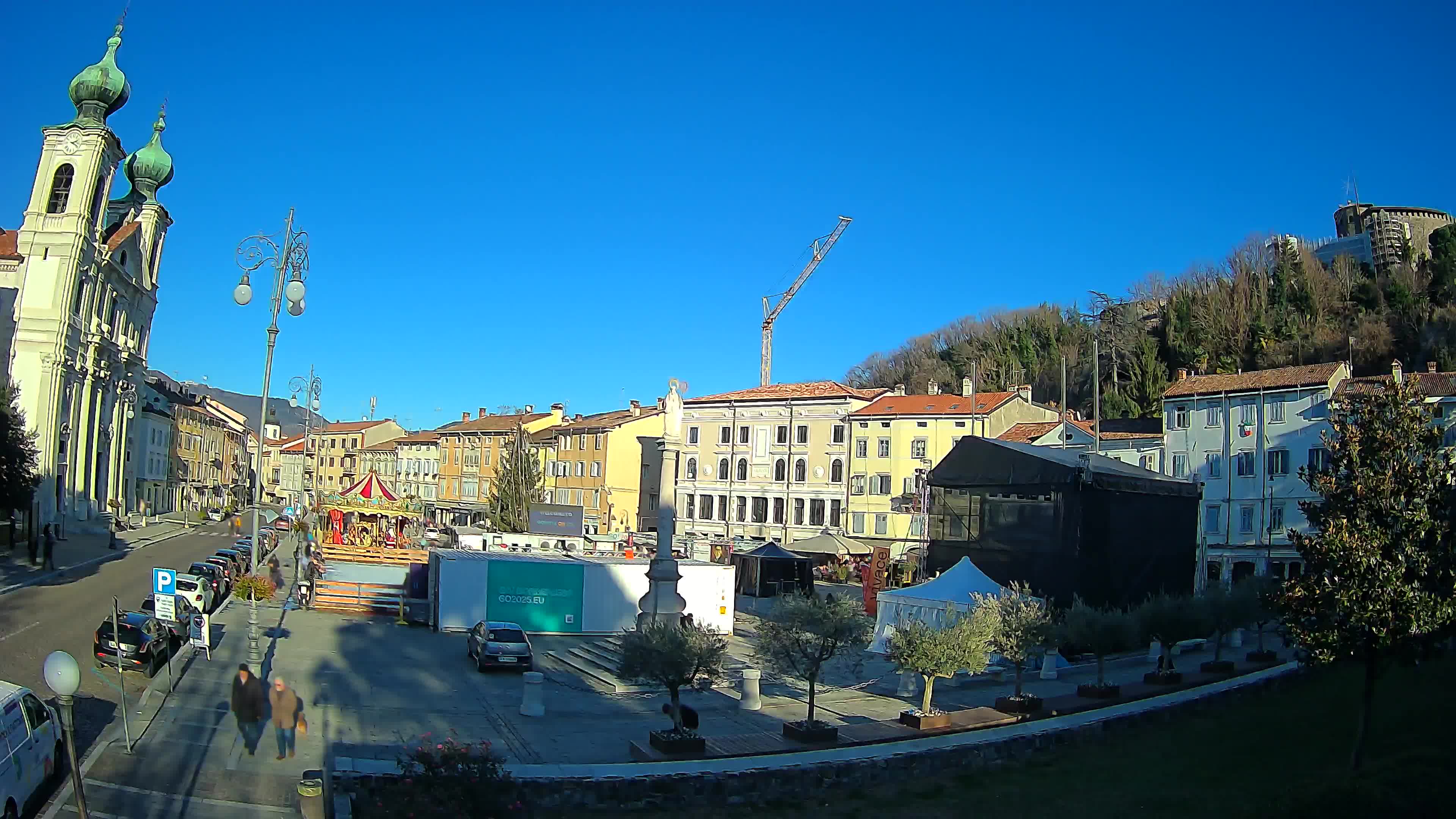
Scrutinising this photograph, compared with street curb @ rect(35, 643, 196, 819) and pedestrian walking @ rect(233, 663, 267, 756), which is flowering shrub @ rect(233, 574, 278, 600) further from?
pedestrian walking @ rect(233, 663, 267, 756)

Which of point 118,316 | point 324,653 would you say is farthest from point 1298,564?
point 118,316

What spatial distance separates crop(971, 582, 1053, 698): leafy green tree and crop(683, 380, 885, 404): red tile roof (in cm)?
4314

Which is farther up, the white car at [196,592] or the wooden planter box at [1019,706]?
the white car at [196,592]

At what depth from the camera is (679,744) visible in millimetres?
15375

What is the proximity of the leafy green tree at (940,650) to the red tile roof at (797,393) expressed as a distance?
44804 mm

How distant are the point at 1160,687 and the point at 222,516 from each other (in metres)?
77.2

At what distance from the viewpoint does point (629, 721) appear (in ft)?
62.4

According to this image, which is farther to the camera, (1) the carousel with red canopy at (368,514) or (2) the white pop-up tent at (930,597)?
(1) the carousel with red canopy at (368,514)

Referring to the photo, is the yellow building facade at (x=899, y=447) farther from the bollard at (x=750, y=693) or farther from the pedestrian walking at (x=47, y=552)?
the pedestrian walking at (x=47, y=552)

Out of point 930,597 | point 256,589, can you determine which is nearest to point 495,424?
point 256,589

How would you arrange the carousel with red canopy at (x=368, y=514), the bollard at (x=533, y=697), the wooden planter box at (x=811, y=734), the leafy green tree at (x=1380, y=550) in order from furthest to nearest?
the carousel with red canopy at (x=368, y=514), the bollard at (x=533, y=697), the wooden planter box at (x=811, y=734), the leafy green tree at (x=1380, y=550)

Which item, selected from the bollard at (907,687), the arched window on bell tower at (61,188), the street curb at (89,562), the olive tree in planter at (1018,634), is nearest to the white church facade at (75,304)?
the arched window on bell tower at (61,188)

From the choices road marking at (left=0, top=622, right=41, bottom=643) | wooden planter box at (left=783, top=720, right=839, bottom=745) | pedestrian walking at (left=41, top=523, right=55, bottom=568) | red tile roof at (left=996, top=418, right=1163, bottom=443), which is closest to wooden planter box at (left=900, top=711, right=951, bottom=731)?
wooden planter box at (left=783, top=720, right=839, bottom=745)

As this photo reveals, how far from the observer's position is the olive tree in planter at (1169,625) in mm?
22906
